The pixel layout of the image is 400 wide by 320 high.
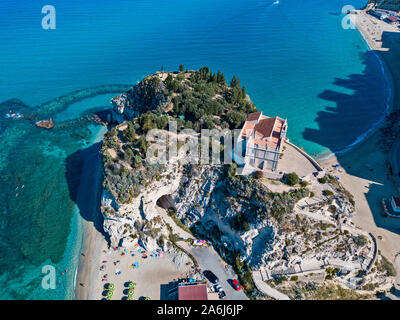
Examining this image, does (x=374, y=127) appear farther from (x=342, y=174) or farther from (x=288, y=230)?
(x=288, y=230)

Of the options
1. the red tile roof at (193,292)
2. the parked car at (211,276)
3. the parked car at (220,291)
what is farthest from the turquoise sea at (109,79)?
the parked car at (220,291)

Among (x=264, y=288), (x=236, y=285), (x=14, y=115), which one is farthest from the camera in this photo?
(x=14, y=115)

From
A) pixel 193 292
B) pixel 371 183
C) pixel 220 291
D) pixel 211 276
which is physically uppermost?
pixel 371 183

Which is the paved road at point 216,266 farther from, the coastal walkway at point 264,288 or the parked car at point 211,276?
the coastal walkway at point 264,288

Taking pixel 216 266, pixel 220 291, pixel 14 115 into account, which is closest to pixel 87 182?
pixel 216 266

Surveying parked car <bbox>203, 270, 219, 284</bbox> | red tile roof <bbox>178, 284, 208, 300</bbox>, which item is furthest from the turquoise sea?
parked car <bbox>203, 270, 219, 284</bbox>

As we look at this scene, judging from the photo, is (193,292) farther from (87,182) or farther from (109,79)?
(109,79)
